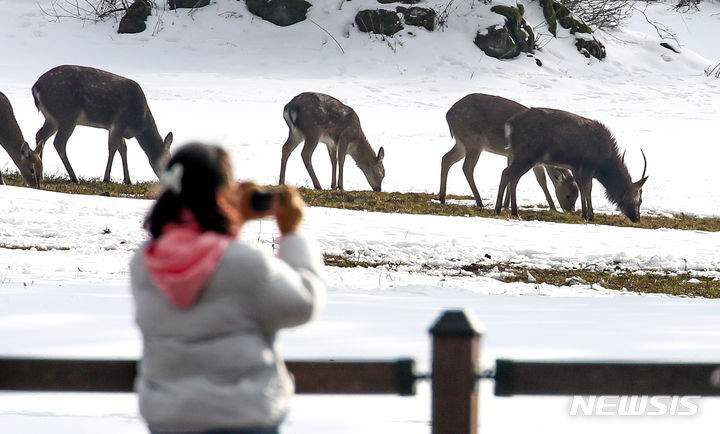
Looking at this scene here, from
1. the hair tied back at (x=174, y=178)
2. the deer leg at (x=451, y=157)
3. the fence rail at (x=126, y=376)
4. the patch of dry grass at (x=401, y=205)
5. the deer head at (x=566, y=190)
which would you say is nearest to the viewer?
the hair tied back at (x=174, y=178)

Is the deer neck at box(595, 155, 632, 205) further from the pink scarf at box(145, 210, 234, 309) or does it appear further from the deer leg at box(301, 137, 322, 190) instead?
the pink scarf at box(145, 210, 234, 309)

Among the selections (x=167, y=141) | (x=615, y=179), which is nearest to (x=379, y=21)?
(x=167, y=141)

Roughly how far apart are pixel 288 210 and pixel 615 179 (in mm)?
14787

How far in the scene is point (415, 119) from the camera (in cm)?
3017

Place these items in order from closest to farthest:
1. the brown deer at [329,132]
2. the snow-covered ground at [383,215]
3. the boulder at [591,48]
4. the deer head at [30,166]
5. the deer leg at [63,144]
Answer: the snow-covered ground at [383,215] → the deer head at [30,166] → the deer leg at [63,144] → the brown deer at [329,132] → the boulder at [591,48]

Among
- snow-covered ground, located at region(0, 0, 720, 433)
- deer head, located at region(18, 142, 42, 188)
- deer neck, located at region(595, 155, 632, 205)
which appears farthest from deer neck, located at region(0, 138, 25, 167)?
deer neck, located at region(595, 155, 632, 205)

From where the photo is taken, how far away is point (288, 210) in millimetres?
2758

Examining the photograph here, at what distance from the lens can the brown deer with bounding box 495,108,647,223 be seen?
16.0 m

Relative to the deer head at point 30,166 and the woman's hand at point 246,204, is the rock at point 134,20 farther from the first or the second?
the woman's hand at point 246,204

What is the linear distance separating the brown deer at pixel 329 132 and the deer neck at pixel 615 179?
4.32 m

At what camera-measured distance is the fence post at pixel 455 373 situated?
10.3 feet

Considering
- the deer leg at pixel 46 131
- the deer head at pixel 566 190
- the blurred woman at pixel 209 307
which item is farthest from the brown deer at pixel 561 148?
the blurred woman at pixel 209 307

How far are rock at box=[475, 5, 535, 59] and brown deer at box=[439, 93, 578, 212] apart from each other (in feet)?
64.1

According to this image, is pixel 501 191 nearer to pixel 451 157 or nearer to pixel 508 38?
pixel 451 157
